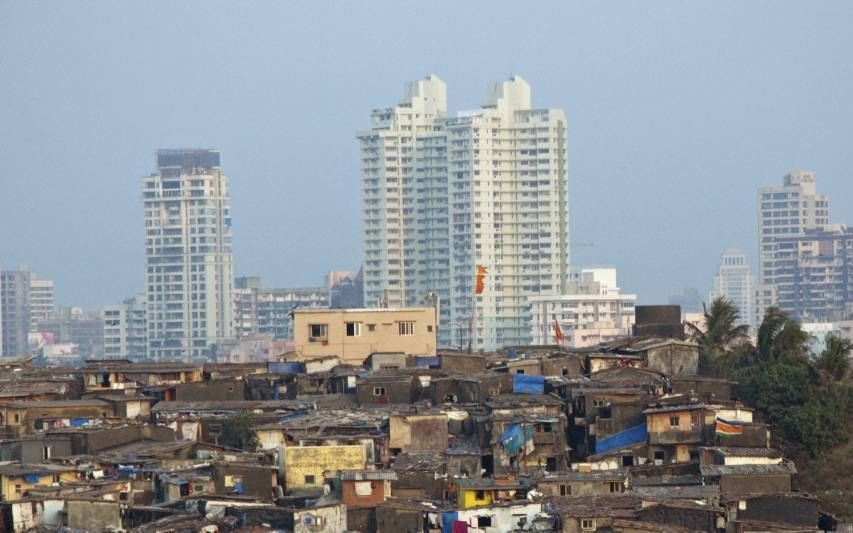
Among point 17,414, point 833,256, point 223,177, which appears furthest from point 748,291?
point 17,414

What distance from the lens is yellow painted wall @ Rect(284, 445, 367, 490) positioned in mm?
31109

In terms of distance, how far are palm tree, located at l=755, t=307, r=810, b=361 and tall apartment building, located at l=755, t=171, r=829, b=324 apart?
12421 cm

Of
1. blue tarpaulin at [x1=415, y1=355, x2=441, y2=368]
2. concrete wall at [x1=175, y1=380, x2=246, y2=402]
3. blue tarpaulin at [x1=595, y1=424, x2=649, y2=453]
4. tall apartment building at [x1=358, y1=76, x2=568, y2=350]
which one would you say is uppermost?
tall apartment building at [x1=358, y1=76, x2=568, y2=350]

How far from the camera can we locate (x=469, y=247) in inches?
5295

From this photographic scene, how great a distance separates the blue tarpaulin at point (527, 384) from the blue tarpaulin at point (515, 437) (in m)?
3.86

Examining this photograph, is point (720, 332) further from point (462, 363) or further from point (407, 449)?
point (407, 449)

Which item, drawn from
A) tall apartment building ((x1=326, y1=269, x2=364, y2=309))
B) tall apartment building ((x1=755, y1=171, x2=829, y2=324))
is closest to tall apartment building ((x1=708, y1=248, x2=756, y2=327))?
tall apartment building ((x1=755, y1=171, x2=829, y2=324))

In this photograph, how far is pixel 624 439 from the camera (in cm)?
3291

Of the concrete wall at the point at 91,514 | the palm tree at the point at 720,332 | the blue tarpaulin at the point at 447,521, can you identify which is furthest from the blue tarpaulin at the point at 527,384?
the concrete wall at the point at 91,514

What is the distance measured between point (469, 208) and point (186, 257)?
1343 inches

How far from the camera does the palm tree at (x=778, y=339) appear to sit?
127 feet

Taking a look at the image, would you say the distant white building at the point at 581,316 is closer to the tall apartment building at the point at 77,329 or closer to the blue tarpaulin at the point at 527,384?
the tall apartment building at the point at 77,329

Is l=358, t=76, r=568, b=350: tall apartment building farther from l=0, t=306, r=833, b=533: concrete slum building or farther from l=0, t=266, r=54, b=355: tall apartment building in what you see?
l=0, t=306, r=833, b=533: concrete slum building

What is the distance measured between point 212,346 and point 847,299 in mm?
42943
